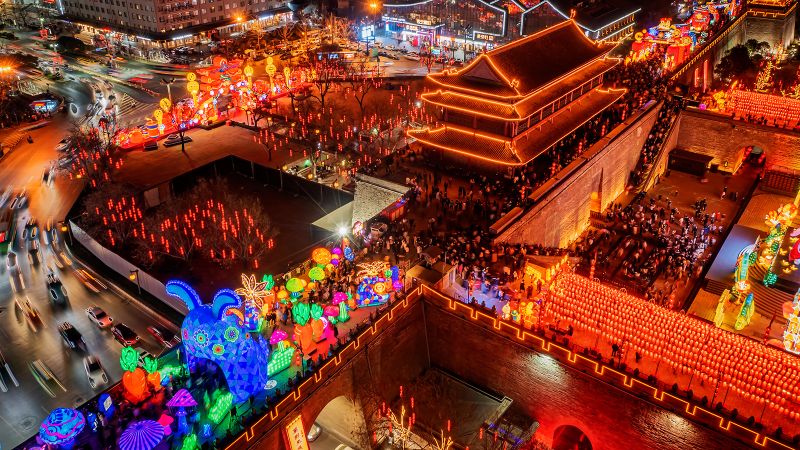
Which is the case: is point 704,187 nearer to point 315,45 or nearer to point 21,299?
point 21,299

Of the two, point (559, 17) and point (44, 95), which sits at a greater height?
point (559, 17)

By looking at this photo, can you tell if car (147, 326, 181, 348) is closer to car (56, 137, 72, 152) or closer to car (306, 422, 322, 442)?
car (306, 422, 322, 442)

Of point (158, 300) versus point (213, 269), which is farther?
point (213, 269)

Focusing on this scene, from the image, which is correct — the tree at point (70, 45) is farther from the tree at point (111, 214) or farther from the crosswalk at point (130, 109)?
the tree at point (111, 214)

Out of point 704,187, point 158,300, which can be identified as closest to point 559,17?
point 704,187

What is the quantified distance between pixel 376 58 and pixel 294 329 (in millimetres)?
55103

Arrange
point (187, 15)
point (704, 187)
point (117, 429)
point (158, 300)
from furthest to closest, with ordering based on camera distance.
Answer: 1. point (187, 15)
2. point (704, 187)
3. point (158, 300)
4. point (117, 429)

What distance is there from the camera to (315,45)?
3223 inches

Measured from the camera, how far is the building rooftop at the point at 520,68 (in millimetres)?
35219

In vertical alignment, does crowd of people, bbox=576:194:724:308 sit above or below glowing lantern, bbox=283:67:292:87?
below

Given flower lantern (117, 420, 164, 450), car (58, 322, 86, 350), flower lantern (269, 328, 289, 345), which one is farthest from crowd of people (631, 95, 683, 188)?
car (58, 322, 86, 350)

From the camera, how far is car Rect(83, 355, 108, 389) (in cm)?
2738

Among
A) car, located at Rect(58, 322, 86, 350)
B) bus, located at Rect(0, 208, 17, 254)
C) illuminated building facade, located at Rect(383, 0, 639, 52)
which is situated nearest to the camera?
car, located at Rect(58, 322, 86, 350)

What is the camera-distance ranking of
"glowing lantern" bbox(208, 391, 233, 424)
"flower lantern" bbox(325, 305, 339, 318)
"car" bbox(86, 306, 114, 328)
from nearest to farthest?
"glowing lantern" bbox(208, 391, 233, 424), "flower lantern" bbox(325, 305, 339, 318), "car" bbox(86, 306, 114, 328)
